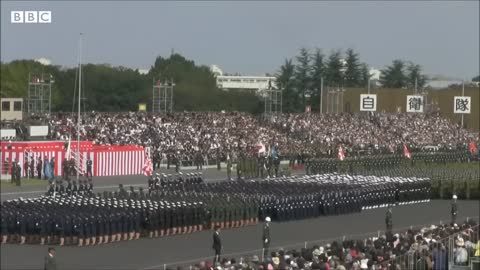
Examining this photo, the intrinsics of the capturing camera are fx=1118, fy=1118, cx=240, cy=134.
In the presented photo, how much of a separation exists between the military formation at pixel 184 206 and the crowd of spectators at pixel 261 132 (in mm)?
10699

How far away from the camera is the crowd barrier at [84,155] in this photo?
1359 inches

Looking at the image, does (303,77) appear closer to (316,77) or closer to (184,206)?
(316,77)

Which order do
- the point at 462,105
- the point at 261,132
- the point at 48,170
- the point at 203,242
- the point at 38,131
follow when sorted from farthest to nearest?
the point at 462,105
the point at 261,132
the point at 38,131
the point at 48,170
the point at 203,242

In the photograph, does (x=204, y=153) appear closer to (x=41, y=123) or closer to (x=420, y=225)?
(x=41, y=123)

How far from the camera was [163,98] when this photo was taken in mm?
54500

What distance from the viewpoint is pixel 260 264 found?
15.4m

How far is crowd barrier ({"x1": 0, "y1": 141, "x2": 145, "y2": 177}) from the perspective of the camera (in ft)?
113

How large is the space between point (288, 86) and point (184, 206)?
168ft

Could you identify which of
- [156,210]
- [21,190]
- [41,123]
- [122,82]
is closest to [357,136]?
[122,82]

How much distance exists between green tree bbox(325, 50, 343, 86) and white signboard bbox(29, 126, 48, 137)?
44.9m

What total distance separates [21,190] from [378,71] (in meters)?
72.8

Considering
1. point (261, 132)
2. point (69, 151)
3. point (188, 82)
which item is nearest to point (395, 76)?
point (188, 82)

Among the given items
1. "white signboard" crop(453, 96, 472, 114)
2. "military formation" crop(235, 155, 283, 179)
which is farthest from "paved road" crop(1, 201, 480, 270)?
"white signboard" crop(453, 96, 472, 114)

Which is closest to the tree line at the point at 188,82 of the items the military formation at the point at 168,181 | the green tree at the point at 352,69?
the green tree at the point at 352,69
